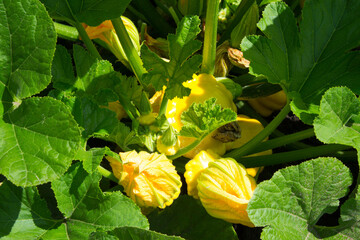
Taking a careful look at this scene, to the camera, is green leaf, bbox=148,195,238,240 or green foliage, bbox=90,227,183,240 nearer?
green foliage, bbox=90,227,183,240

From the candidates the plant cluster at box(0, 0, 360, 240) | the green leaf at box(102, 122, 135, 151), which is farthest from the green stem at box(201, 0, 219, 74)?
the green leaf at box(102, 122, 135, 151)

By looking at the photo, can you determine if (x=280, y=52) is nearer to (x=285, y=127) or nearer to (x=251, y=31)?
(x=251, y=31)

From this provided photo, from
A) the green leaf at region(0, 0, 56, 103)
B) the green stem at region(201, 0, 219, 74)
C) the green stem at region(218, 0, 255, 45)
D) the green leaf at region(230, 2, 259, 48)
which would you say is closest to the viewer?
the green leaf at region(0, 0, 56, 103)

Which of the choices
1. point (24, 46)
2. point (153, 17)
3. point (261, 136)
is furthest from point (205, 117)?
point (153, 17)

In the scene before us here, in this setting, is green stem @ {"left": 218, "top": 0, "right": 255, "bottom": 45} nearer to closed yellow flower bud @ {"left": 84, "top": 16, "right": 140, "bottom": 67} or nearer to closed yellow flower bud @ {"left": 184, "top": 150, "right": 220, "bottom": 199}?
closed yellow flower bud @ {"left": 84, "top": 16, "right": 140, "bottom": 67}

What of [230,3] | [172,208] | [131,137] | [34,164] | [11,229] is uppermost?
[230,3]

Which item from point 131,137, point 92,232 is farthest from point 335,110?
point 92,232
